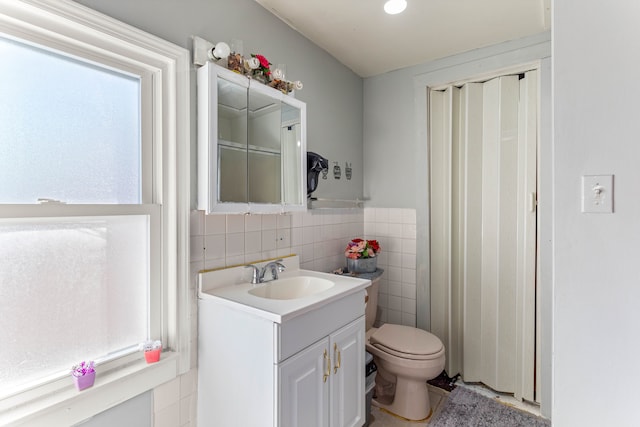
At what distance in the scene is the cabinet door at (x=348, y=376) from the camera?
1.37 m

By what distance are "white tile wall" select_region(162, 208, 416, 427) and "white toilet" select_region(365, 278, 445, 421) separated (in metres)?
0.45

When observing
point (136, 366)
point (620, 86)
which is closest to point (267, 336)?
point (136, 366)

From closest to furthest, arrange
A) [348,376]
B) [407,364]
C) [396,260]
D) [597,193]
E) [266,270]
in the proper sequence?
[597,193] → [348,376] → [266,270] → [407,364] → [396,260]

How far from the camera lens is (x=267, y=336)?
43.6 inches

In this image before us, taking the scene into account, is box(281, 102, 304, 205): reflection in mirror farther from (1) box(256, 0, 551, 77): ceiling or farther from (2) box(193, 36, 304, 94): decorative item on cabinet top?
(1) box(256, 0, 551, 77): ceiling

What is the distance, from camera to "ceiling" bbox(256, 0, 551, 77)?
1612mm

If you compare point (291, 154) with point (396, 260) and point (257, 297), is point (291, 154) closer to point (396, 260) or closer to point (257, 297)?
point (257, 297)

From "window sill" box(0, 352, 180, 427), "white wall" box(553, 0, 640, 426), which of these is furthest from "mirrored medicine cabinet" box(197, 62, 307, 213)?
"white wall" box(553, 0, 640, 426)

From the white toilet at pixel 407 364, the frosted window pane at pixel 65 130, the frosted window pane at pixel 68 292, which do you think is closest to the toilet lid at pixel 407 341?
the white toilet at pixel 407 364

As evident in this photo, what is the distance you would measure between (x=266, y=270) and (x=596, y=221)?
4.25 ft

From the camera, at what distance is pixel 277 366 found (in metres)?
1.09

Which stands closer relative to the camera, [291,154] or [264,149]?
[264,149]

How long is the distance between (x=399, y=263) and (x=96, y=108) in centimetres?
205

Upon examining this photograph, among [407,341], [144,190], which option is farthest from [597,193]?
[144,190]
